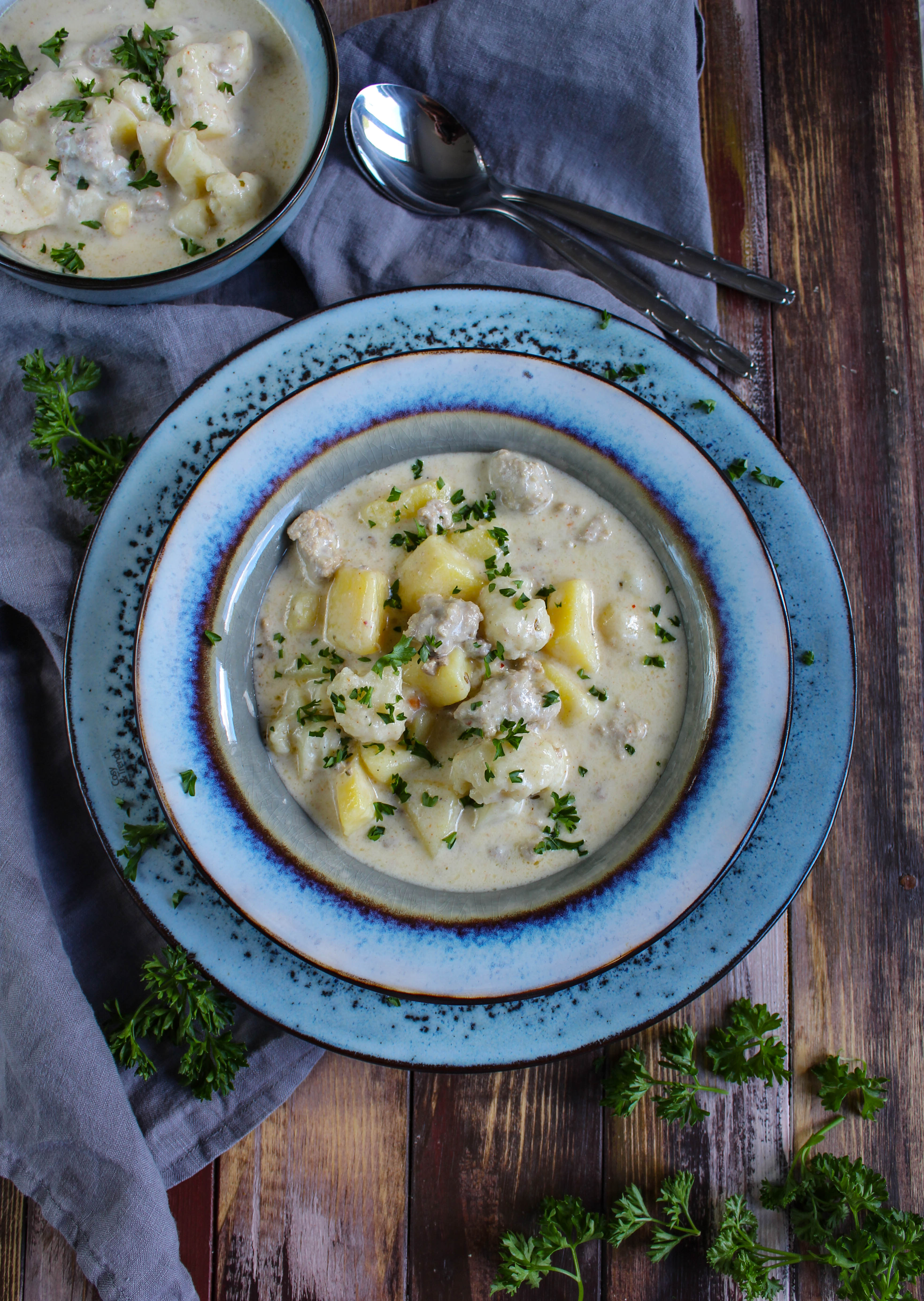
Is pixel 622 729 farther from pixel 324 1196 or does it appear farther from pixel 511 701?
pixel 324 1196

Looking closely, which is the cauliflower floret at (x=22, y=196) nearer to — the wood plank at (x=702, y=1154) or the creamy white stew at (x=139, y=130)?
the creamy white stew at (x=139, y=130)

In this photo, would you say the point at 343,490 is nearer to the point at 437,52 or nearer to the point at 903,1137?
the point at 437,52

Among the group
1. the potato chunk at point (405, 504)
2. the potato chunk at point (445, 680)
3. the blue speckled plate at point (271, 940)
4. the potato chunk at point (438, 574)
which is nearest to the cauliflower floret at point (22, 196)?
the blue speckled plate at point (271, 940)

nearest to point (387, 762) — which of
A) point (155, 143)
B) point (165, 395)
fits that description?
point (165, 395)

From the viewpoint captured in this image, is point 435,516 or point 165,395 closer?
point 435,516

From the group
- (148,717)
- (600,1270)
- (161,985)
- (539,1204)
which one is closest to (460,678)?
(148,717)
